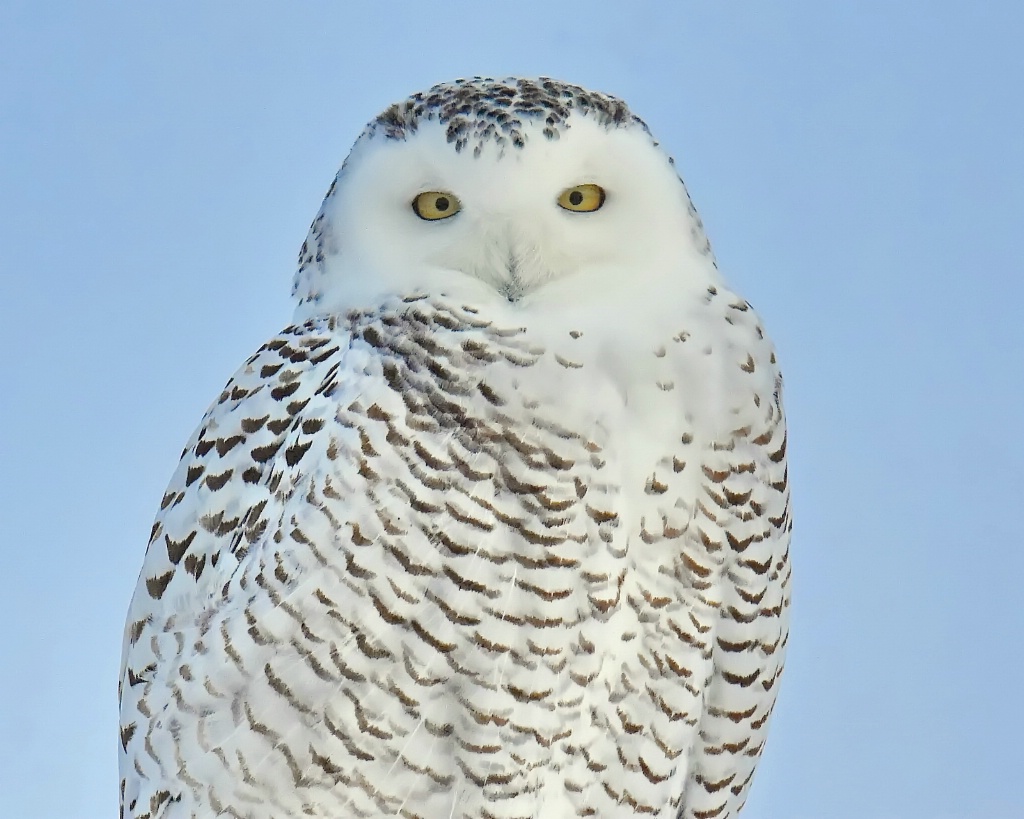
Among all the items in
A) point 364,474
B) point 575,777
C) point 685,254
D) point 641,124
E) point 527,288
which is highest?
point 641,124

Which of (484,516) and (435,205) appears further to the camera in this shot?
(435,205)

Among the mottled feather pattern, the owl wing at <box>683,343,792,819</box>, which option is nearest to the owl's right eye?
the mottled feather pattern

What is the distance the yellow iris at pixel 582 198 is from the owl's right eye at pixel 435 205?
0.33 feet

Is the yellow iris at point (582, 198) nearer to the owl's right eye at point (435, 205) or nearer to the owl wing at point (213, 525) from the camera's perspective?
the owl's right eye at point (435, 205)

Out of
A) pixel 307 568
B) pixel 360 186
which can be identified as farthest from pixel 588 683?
pixel 360 186

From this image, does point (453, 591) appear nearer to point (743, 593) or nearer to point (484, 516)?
point (484, 516)

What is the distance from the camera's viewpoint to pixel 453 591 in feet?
3.57

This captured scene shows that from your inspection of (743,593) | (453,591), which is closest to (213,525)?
(453,591)

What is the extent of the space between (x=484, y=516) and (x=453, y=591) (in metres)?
0.07

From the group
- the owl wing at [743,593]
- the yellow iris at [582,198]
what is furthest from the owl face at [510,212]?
the owl wing at [743,593]

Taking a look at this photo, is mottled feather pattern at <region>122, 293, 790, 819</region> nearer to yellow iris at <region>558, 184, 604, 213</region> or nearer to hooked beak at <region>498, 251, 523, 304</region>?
hooked beak at <region>498, 251, 523, 304</region>

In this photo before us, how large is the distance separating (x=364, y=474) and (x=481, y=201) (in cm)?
28

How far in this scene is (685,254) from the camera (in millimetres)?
1240

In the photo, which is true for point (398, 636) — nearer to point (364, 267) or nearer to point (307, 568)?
point (307, 568)
